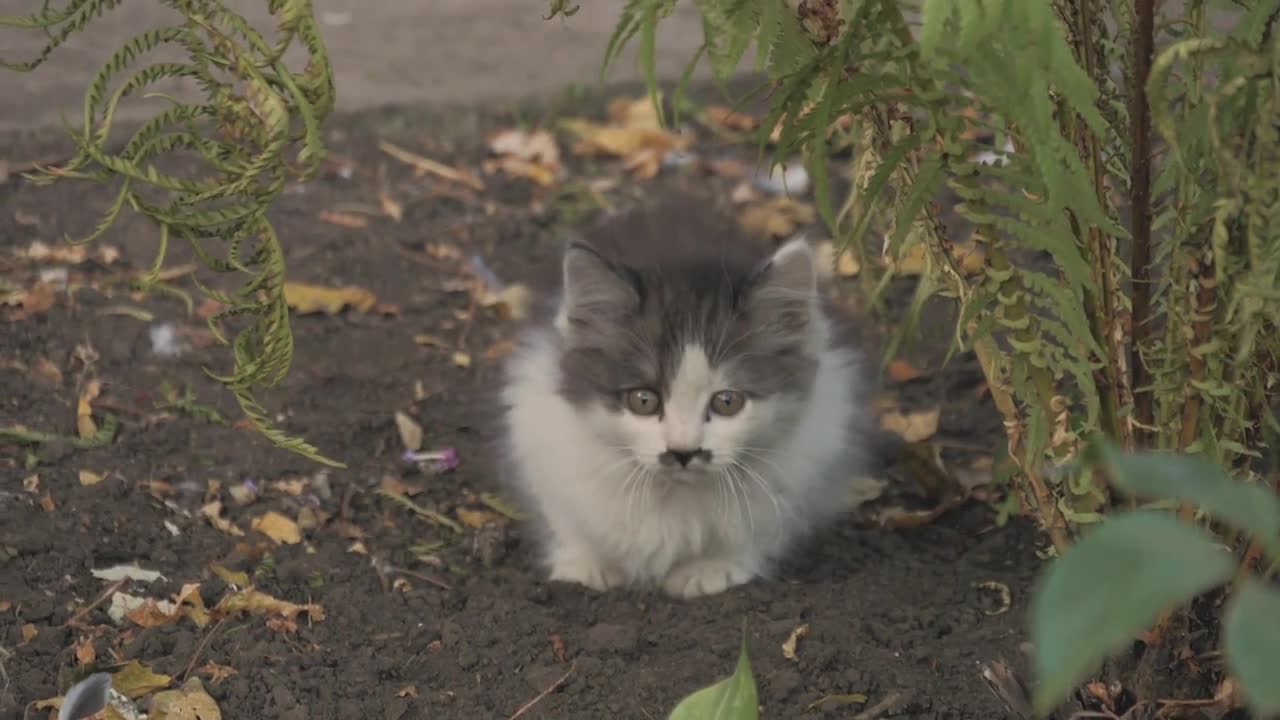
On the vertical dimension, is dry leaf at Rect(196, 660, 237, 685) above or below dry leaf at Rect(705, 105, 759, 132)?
above

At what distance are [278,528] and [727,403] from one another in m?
0.96

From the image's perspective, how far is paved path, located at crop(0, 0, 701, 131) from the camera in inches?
201

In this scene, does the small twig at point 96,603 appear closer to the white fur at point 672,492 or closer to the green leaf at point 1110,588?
the white fur at point 672,492

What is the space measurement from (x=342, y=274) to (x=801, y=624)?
2040 mm

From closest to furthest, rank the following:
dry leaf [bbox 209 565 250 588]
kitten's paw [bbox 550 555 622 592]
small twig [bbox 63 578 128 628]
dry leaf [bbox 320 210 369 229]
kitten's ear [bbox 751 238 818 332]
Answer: small twig [bbox 63 578 128 628] < dry leaf [bbox 209 565 250 588] < kitten's ear [bbox 751 238 818 332] < kitten's paw [bbox 550 555 622 592] < dry leaf [bbox 320 210 369 229]

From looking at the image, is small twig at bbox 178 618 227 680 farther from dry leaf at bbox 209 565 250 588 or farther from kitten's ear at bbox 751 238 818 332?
kitten's ear at bbox 751 238 818 332

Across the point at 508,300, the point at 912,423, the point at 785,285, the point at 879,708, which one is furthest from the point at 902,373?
the point at 879,708

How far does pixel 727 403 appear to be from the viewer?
3.06 meters

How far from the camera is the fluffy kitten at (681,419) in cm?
304

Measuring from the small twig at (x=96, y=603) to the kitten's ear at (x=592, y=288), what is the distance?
102 centimetres

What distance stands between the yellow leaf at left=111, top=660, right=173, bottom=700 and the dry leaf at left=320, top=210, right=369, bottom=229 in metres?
2.28

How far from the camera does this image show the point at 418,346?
Result: 405cm

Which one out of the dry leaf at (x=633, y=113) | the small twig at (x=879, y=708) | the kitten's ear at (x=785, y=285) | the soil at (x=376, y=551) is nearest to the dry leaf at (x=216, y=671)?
the soil at (x=376, y=551)

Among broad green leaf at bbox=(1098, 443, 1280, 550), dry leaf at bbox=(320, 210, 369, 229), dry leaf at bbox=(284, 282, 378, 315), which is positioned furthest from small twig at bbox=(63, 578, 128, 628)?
broad green leaf at bbox=(1098, 443, 1280, 550)
